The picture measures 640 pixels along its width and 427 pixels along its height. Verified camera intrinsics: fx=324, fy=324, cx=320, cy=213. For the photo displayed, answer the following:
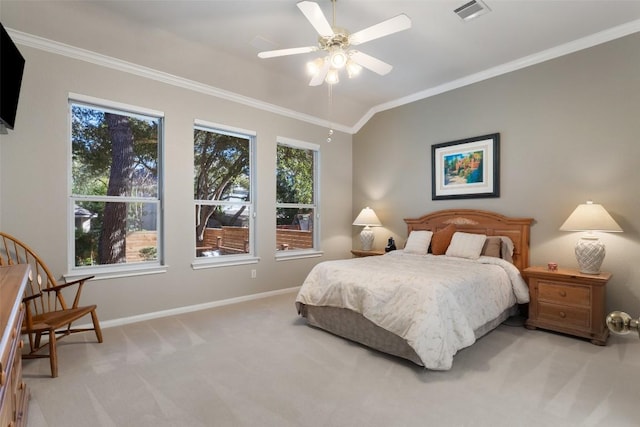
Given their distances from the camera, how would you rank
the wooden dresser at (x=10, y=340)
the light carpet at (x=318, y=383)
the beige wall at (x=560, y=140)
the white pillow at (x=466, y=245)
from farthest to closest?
1. the white pillow at (x=466, y=245)
2. the beige wall at (x=560, y=140)
3. the light carpet at (x=318, y=383)
4. the wooden dresser at (x=10, y=340)

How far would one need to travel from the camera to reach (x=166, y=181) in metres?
3.74

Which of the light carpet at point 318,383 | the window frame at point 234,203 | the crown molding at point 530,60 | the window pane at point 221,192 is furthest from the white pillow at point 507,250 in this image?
the window pane at point 221,192

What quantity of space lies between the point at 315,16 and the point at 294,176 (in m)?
3.01

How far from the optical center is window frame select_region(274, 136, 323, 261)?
4.88 m

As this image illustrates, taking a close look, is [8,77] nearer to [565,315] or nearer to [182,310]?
[182,310]

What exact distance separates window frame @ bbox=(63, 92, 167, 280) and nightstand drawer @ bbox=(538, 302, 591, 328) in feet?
13.2

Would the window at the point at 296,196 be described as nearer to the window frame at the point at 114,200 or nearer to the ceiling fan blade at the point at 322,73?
the window frame at the point at 114,200

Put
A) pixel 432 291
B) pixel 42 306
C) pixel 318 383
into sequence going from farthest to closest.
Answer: pixel 42 306 → pixel 432 291 → pixel 318 383

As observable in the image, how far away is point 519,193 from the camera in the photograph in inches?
151

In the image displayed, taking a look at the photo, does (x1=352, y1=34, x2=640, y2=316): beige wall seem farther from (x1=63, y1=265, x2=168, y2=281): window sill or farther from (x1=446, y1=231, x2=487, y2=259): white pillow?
(x1=63, y1=265, x2=168, y2=281): window sill

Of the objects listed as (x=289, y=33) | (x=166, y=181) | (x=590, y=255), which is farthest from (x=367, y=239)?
(x=289, y=33)

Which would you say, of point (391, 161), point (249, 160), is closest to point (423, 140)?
point (391, 161)

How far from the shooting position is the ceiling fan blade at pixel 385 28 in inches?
86.4

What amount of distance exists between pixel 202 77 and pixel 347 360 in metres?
3.46
